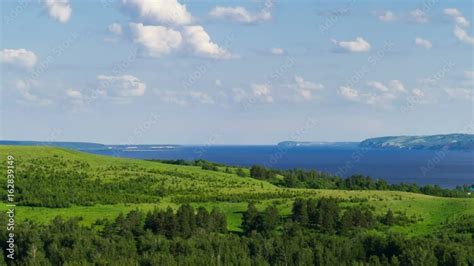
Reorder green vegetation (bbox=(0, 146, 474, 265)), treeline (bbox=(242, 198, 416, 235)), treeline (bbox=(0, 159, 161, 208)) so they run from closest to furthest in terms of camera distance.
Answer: green vegetation (bbox=(0, 146, 474, 265)), treeline (bbox=(242, 198, 416, 235)), treeline (bbox=(0, 159, 161, 208))

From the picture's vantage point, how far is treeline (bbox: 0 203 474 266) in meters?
74.6

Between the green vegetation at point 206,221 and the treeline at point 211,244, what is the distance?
0.17 m

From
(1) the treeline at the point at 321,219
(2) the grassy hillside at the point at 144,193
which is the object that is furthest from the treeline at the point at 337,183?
(1) the treeline at the point at 321,219

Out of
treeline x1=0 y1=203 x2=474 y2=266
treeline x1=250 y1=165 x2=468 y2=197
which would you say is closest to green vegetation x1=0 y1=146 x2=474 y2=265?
treeline x1=0 y1=203 x2=474 y2=266

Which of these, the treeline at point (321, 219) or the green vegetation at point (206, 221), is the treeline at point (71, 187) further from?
the treeline at point (321, 219)

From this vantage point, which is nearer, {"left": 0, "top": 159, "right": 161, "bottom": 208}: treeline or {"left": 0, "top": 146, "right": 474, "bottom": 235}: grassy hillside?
{"left": 0, "top": 146, "right": 474, "bottom": 235}: grassy hillside

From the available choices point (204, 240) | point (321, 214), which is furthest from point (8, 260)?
point (321, 214)

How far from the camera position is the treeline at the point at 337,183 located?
162000 mm

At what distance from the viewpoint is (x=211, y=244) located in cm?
8281

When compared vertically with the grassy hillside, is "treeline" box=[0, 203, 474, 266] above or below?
below

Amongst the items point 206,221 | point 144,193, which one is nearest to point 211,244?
point 206,221

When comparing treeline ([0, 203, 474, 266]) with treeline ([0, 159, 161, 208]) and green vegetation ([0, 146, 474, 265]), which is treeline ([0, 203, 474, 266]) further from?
treeline ([0, 159, 161, 208])

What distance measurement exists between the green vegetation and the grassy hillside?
0.24 meters

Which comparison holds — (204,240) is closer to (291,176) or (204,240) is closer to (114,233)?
(114,233)
